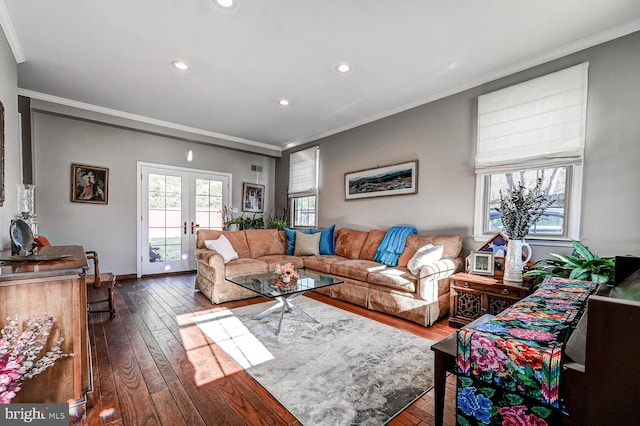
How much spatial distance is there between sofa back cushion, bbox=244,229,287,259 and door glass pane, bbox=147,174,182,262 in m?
1.67

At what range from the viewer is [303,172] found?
5.92 meters

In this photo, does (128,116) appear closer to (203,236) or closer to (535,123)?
(203,236)

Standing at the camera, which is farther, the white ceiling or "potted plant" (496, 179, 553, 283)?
"potted plant" (496, 179, 553, 283)

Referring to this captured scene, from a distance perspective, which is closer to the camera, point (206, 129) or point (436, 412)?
point (436, 412)

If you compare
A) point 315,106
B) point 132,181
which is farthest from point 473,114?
point 132,181

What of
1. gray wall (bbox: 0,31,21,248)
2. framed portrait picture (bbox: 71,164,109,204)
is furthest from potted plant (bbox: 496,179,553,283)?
framed portrait picture (bbox: 71,164,109,204)

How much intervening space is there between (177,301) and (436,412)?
340 cm

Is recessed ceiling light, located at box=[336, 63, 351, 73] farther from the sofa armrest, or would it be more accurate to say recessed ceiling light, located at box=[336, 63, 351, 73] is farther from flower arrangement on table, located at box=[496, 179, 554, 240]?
the sofa armrest

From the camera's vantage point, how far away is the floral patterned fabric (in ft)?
3.18

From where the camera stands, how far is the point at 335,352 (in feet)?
7.52

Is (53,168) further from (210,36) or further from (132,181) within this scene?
(210,36)

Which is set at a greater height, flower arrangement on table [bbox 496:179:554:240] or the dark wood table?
flower arrangement on table [bbox 496:179:554:240]

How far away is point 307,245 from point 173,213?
2.79m

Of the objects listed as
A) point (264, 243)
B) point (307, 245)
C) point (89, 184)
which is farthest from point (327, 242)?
point (89, 184)
